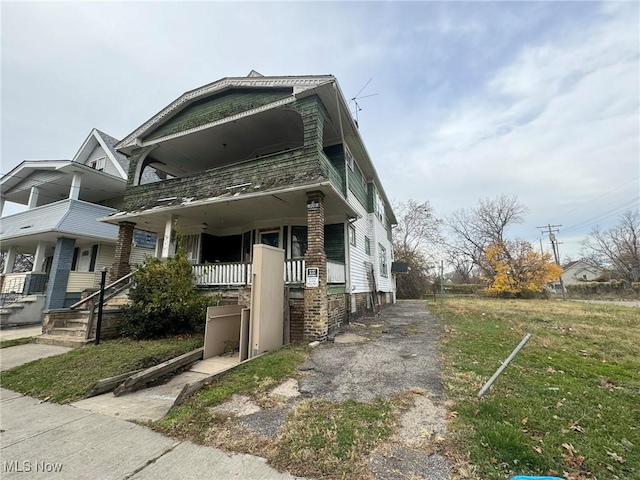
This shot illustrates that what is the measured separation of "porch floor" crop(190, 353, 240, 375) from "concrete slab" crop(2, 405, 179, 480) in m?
2.16

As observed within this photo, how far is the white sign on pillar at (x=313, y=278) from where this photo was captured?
727cm

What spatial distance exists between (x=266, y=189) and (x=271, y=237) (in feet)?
11.3

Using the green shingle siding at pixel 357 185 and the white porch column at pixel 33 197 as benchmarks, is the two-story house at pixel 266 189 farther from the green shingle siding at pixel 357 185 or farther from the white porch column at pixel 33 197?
the white porch column at pixel 33 197

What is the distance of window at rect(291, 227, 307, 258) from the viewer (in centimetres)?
1059

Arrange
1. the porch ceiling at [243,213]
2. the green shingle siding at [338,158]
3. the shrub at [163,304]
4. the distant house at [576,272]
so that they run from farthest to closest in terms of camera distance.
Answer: the distant house at [576,272] < the green shingle siding at [338,158] < the porch ceiling at [243,213] < the shrub at [163,304]

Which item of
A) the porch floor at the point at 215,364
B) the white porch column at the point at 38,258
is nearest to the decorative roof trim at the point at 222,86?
the porch floor at the point at 215,364

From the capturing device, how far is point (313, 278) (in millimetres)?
7309

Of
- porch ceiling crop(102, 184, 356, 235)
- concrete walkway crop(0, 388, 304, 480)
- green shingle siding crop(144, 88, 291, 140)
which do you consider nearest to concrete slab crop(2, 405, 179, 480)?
concrete walkway crop(0, 388, 304, 480)

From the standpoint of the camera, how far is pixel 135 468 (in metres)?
2.48

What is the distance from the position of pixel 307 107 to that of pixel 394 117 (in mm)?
10564

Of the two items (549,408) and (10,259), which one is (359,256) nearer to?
(549,408)

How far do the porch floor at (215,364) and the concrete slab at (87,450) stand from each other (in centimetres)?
216

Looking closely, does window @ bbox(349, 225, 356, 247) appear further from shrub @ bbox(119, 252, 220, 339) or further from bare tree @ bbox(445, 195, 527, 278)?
bare tree @ bbox(445, 195, 527, 278)

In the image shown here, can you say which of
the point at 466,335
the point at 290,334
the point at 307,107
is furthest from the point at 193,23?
the point at 466,335
